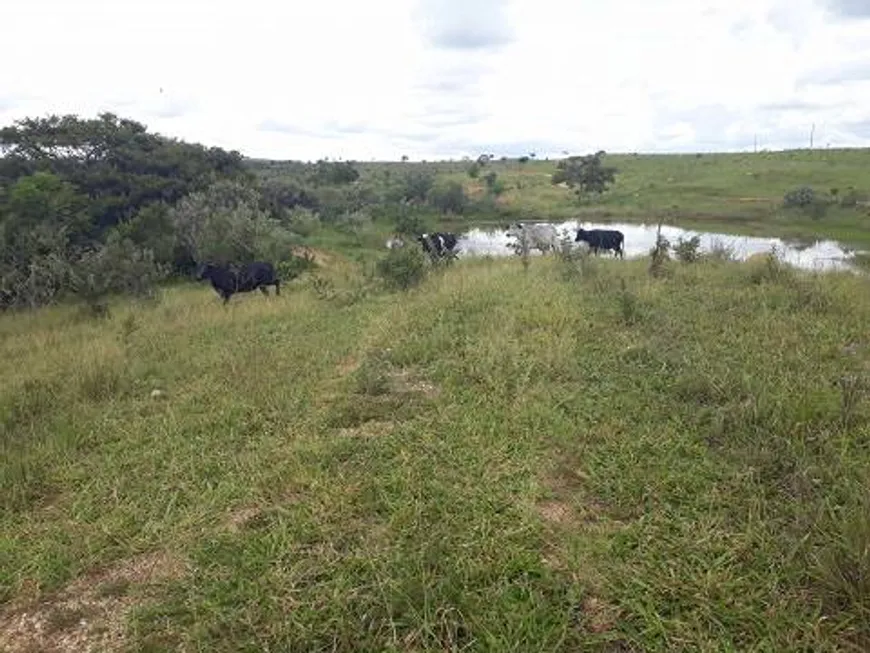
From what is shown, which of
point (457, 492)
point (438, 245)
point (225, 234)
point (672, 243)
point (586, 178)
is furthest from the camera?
point (586, 178)

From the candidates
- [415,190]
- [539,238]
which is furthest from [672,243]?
[415,190]

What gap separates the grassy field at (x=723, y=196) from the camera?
127ft

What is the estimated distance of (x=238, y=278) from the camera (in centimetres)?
1644

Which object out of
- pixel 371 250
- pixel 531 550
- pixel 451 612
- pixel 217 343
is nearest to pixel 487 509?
pixel 531 550

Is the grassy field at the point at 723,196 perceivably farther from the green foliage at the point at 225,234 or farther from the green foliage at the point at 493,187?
Answer: the green foliage at the point at 225,234

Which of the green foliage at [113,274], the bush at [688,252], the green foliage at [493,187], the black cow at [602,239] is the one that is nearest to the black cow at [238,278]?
the green foliage at [113,274]

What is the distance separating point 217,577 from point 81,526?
1420 millimetres

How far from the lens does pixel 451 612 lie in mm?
3514

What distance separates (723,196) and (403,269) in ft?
141

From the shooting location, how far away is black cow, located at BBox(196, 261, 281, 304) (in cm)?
1606

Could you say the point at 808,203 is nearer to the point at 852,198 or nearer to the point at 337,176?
the point at 852,198

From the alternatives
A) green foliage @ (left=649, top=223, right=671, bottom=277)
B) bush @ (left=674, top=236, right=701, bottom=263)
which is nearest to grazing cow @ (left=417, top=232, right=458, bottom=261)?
green foliage @ (left=649, top=223, right=671, bottom=277)

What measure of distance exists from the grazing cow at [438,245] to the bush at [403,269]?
2.18 m

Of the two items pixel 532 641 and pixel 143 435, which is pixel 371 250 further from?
pixel 532 641
